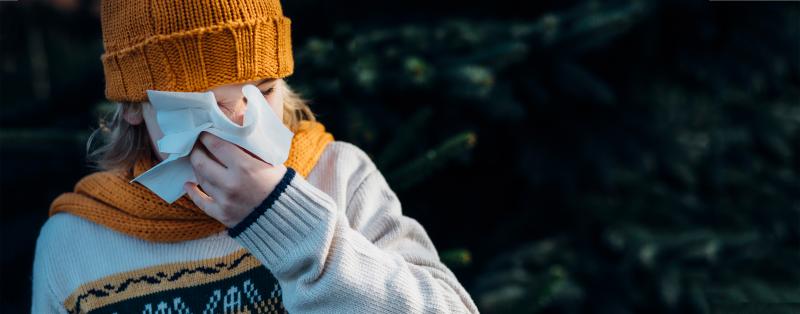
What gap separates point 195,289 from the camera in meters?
1.54

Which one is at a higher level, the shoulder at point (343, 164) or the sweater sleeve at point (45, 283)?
the shoulder at point (343, 164)

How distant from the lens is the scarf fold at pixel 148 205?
157cm

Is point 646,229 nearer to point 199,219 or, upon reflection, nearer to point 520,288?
point 520,288

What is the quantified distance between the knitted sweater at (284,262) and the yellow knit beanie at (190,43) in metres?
0.26

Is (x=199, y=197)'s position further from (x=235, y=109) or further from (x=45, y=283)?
(x=45, y=283)

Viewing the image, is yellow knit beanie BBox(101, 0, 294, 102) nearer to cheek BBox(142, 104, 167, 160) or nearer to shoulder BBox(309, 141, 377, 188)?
cheek BBox(142, 104, 167, 160)

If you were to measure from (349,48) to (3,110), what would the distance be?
1.36m

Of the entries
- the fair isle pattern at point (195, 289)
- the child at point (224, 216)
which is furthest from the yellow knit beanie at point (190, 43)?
the fair isle pattern at point (195, 289)

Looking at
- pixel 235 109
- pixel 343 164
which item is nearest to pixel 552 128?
pixel 343 164

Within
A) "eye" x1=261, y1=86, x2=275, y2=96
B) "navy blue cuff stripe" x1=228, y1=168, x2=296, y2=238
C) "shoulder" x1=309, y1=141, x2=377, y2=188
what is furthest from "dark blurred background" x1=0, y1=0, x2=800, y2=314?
"navy blue cuff stripe" x1=228, y1=168, x2=296, y2=238

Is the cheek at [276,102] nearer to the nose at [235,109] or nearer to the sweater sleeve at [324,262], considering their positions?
the nose at [235,109]

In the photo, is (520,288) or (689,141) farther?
(689,141)

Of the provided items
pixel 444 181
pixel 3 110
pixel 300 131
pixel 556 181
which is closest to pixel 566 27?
pixel 556 181

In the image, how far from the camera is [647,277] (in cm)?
280
